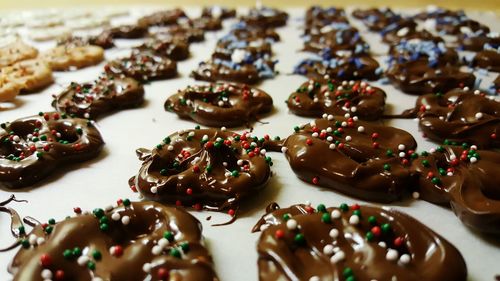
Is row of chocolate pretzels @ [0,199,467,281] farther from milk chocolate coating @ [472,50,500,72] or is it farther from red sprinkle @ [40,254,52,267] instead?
milk chocolate coating @ [472,50,500,72]

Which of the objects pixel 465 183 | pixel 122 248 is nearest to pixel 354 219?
pixel 465 183

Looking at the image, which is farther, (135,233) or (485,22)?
(485,22)

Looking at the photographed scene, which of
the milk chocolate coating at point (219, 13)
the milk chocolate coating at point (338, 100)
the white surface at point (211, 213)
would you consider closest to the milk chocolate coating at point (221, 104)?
the white surface at point (211, 213)

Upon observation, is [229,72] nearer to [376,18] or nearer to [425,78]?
[425,78]

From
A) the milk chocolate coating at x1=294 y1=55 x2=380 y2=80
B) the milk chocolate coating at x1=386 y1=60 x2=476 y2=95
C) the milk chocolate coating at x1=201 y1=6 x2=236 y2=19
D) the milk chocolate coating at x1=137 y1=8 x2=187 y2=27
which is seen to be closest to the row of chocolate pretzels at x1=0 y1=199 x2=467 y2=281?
the milk chocolate coating at x1=386 y1=60 x2=476 y2=95

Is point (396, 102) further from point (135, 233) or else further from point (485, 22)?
point (485, 22)

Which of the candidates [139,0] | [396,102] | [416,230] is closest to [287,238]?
[416,230]

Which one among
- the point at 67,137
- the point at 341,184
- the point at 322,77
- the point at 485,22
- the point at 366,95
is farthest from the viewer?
the point at 485,22
